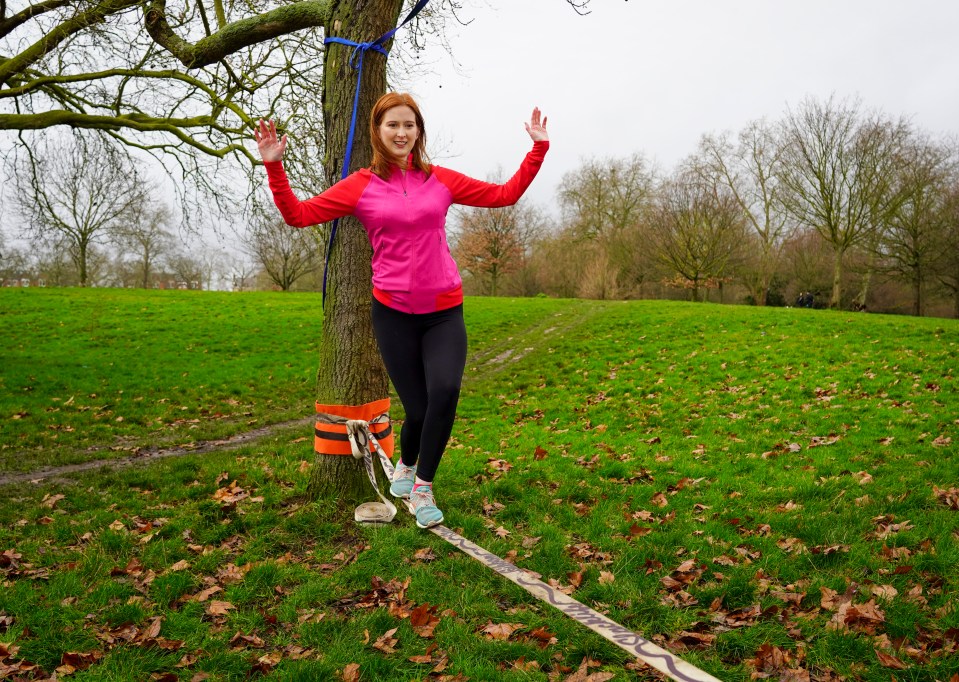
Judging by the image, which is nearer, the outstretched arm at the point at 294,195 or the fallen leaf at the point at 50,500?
the outstretched arm at the point at 294,195

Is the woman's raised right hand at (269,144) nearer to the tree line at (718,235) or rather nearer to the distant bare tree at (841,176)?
the tree line at (718,235)

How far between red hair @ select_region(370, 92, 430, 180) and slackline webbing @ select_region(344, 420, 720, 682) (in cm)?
201

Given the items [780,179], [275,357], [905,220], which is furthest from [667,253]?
[275,357]

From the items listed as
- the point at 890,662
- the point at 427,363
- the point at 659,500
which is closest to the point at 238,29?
the point at 427,363

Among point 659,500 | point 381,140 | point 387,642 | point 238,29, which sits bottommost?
point 387,642

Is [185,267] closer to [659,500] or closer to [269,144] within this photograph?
[269,144]

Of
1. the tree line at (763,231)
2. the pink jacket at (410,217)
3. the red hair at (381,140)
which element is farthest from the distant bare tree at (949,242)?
the red hair at (381,140)

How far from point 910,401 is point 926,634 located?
262 inches

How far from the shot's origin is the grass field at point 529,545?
9.80 ft

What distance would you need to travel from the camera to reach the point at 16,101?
453 inches

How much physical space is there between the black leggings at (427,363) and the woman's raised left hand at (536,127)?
1.25 metres

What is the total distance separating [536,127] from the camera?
3.85 meters

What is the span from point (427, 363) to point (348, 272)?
1190 millimetres

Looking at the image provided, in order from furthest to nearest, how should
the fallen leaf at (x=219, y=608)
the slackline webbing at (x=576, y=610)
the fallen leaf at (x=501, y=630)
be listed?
1. the fallen leaf at (x=219, y=608)
2. the fallen leaf at (x=501, y=630)
3. the slackline webbing at (x=576, y=610)
